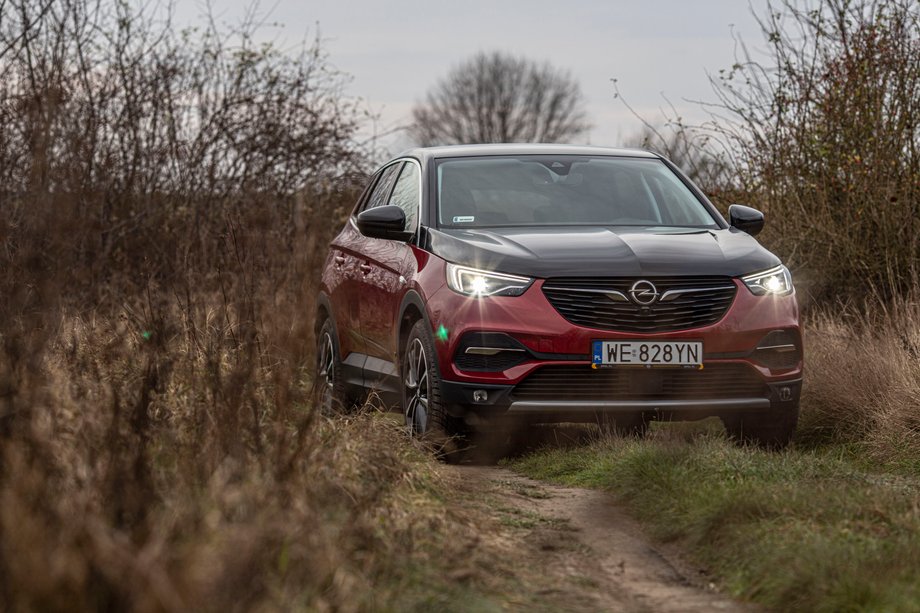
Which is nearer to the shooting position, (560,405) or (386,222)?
(560,405)

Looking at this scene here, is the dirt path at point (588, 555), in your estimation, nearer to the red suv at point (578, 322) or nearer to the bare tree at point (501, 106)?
the red suv at point (578, 322)

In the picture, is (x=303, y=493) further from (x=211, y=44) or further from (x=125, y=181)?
(x=211, y=44)

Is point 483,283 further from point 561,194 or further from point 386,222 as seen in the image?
point 561,194

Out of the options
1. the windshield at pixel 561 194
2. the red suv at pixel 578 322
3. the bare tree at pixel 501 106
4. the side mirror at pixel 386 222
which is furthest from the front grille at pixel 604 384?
the bare tree at pixel 501 106

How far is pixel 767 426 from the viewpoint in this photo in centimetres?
709

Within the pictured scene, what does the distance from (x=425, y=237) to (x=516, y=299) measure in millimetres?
966

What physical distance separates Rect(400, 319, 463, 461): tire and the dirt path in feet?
1.92

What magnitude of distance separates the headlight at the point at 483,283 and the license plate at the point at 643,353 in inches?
19.3

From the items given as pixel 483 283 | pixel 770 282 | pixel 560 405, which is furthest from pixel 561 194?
pixel 560 405

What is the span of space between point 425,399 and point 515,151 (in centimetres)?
199

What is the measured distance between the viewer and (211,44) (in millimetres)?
14680

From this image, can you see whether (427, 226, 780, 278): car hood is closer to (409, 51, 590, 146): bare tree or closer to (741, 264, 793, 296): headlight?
(741, 264, 793, 296): headlight

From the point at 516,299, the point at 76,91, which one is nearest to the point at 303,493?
the point at 516,299

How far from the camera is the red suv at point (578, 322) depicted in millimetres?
6688
